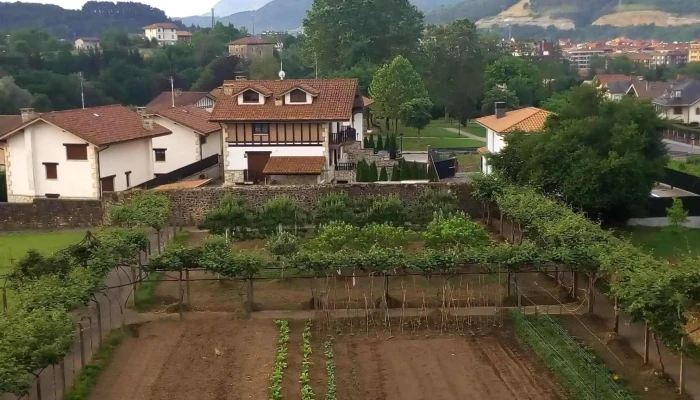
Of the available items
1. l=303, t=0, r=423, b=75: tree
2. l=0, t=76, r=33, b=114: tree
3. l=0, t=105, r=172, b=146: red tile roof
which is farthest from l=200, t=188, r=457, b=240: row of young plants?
l=0, t=76, r=33, b=114: tree

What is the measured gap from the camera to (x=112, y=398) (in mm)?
16234

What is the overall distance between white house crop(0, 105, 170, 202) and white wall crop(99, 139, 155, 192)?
0.16 ft

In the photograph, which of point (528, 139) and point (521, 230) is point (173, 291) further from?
point (528, 139)

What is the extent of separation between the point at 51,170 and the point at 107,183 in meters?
2.74

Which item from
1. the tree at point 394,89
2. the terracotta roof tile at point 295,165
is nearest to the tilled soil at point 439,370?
the terracotta roof tile at point 295,165

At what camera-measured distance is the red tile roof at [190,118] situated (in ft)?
144

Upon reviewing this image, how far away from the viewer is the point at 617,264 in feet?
62.1

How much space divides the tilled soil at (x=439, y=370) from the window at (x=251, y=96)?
23522mm


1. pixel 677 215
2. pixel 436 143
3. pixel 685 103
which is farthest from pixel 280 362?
pixel 685 103

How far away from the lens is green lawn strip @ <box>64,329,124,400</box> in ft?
53.6

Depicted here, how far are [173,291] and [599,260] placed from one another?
1305 centimetres

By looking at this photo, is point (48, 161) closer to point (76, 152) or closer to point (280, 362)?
point (76, 152)

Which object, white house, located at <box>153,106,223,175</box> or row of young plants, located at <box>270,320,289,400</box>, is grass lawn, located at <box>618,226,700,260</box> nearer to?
row of young plants, located at <box>270,320,289,400</box>

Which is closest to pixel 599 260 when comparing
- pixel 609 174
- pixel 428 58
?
pixel 609 174
